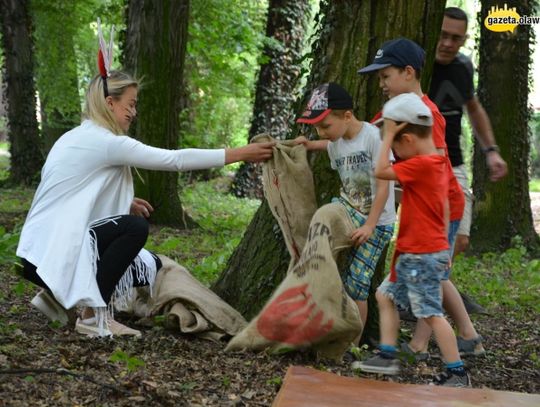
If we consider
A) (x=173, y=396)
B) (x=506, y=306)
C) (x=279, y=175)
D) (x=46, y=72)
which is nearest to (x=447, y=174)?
(x=279, y=175)

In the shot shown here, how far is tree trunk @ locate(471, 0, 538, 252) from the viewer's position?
10383 millimetres

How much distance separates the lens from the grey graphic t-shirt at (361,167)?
437cm

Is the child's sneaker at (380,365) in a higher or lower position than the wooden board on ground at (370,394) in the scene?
lower

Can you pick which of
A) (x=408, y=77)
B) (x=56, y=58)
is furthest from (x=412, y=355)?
(x=56, y=58)

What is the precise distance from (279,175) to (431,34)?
128 centimetres

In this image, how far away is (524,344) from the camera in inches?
221

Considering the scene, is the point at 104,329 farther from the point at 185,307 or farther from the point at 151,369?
the point at 151,369

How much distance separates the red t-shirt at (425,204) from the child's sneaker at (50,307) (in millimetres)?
2171

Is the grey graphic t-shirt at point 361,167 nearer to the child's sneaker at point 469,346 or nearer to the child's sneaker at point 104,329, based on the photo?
the child's sneaker at point 469,346

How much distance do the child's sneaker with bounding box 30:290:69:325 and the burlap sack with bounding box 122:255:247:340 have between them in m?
0.42

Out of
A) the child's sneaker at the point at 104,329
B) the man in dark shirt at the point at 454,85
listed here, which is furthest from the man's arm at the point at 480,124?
the child's sneaker at the point at 104,329

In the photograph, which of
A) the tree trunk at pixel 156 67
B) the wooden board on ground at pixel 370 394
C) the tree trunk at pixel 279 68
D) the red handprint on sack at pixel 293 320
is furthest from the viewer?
the tree trunk at pixel 279 68

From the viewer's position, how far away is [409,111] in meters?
4.00

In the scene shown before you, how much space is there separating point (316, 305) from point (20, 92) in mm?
12839
